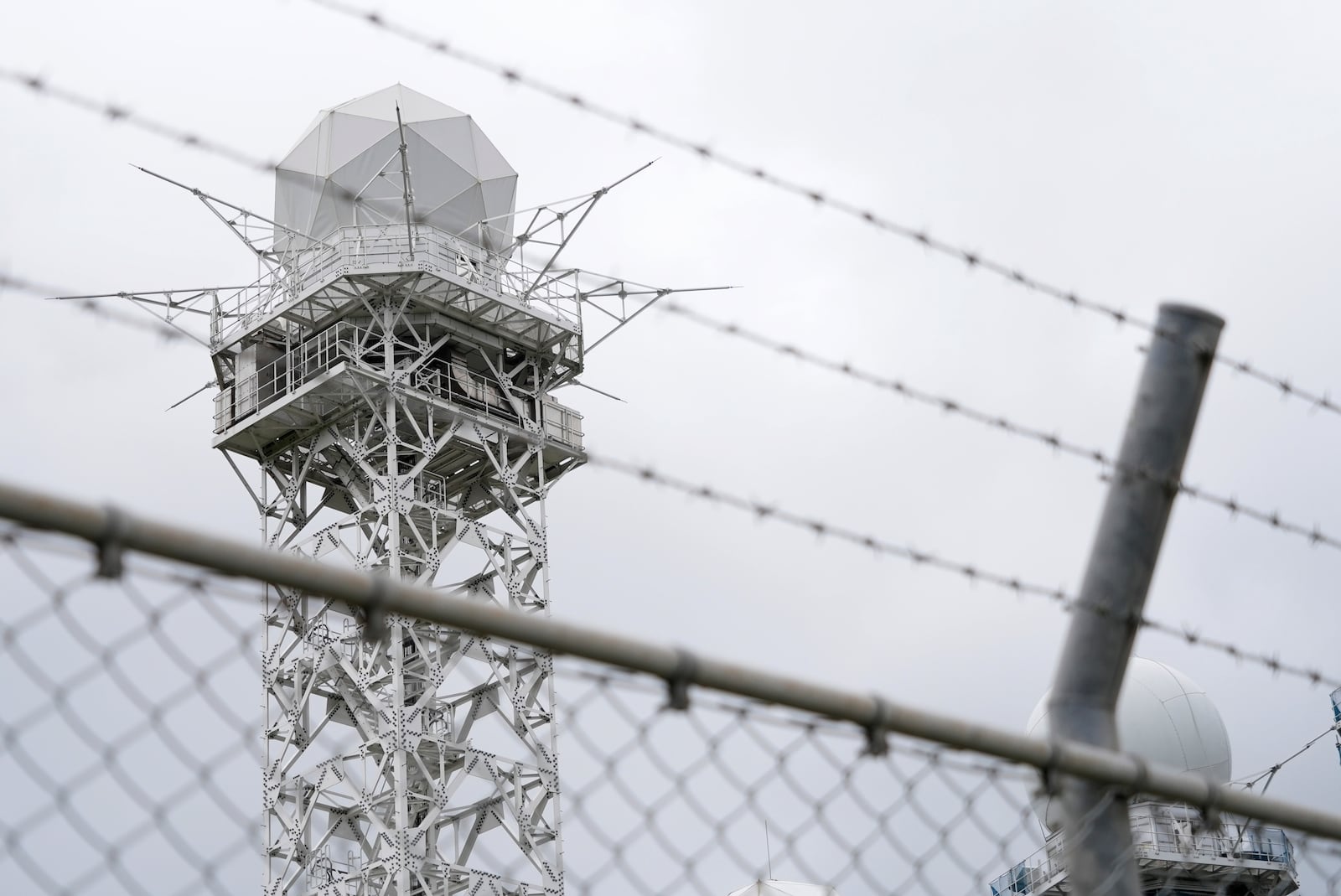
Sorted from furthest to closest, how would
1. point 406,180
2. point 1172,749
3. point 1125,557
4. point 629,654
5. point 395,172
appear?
point 1172,749 < point 395,172 < point 406,180 < point 1125,557 < point 629,654

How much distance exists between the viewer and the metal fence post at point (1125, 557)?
5.09 metres

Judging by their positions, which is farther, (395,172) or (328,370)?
(395,172)

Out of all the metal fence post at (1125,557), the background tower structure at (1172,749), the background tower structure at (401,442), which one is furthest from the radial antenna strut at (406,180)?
the metal fence post at (1125,557)

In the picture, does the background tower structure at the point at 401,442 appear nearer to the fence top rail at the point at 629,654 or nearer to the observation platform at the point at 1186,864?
the observation platform at the point at 1186,864

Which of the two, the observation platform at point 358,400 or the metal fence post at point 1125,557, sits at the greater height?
the observation platform at point 358,400

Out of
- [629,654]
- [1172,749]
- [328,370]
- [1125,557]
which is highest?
[1172,749]

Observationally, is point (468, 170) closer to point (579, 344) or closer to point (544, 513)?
point (579, 344)

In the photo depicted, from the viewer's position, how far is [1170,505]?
5332 millimetres

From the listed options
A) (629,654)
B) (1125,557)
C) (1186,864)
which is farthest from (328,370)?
(629,654)

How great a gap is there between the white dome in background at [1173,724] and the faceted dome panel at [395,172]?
14553 millimetres

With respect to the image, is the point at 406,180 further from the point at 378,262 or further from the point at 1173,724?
the point at 1173,724

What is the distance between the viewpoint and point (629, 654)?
172 inches

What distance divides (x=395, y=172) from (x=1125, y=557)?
99.9 ft

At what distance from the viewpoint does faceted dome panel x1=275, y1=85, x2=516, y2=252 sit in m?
35.1
